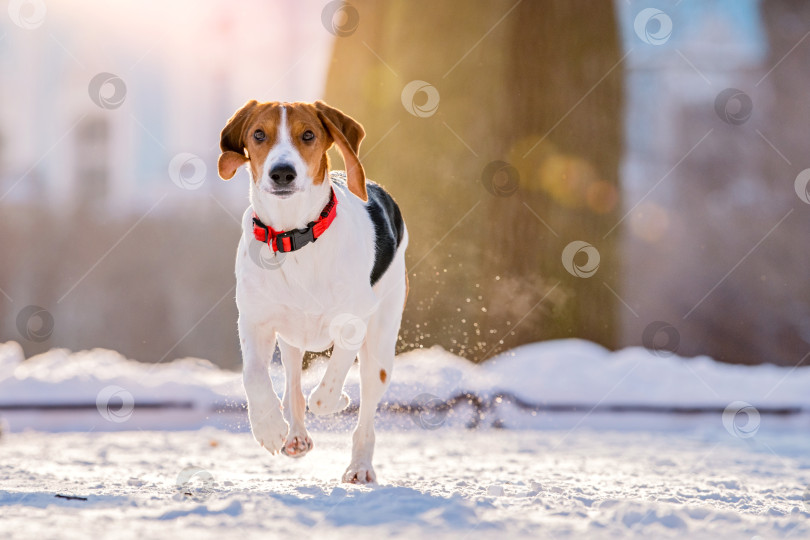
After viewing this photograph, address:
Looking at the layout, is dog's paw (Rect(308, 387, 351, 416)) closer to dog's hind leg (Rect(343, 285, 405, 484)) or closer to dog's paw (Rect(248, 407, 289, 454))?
dog's hind leg (Rect(343, 285, 405, 484))

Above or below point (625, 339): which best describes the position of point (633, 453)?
below

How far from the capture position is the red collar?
341cm

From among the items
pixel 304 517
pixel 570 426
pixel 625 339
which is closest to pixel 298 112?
pixel 304 517

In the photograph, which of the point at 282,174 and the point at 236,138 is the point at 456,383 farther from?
the point at 282,174

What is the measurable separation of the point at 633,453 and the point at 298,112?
346cm

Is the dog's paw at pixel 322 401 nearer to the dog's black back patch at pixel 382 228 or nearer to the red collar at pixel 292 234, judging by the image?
the dog's black back patch at pixel 382 228

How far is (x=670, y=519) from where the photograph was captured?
111 inches

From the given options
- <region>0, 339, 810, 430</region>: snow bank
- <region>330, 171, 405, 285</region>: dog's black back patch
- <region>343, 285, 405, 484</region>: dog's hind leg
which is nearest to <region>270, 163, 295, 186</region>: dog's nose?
<region>330, 171, 405, 285</region>: dog's black back patch

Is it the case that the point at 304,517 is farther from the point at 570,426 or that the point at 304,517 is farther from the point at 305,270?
the point at 570,426

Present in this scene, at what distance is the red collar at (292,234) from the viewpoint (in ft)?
11.2

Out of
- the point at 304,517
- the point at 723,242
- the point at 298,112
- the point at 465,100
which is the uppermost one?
the point at 465,100

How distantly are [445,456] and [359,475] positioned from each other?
1.34 meters

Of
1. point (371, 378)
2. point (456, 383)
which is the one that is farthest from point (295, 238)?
point (456, 383)

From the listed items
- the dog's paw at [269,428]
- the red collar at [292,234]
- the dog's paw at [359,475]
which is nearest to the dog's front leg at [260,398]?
the dog's paw at [269,428]
